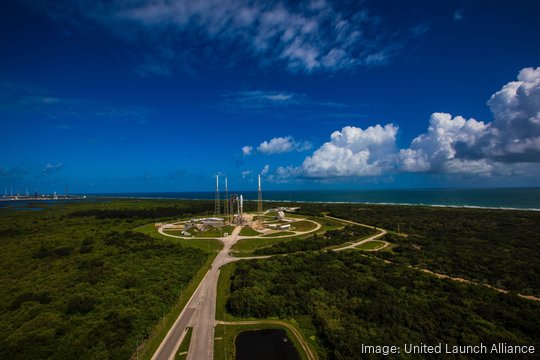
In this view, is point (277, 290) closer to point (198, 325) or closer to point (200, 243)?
point (198, 325)

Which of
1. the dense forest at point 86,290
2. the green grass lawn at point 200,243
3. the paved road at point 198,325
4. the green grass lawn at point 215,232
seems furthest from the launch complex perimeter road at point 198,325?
the green grass lawn at point 215,232

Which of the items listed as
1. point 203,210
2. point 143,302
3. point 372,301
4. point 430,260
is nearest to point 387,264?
point 430,260

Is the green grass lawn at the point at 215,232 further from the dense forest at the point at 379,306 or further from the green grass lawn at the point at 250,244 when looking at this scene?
the dense forest at the point at 379,306

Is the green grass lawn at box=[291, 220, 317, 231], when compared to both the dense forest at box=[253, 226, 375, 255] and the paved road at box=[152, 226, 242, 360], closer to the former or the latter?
the dense forest at box=[253, 226, 375, 255]

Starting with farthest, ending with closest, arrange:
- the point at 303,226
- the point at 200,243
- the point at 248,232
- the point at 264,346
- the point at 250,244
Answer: the point at 303,226, the point at 248,232, the point at 200,243, the point at 250,244, the point at 264,346

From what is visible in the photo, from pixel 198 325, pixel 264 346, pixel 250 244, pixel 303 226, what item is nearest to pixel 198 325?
pixel 198 325

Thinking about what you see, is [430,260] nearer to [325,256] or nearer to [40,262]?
[325,256]

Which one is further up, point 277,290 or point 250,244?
point 250,244
